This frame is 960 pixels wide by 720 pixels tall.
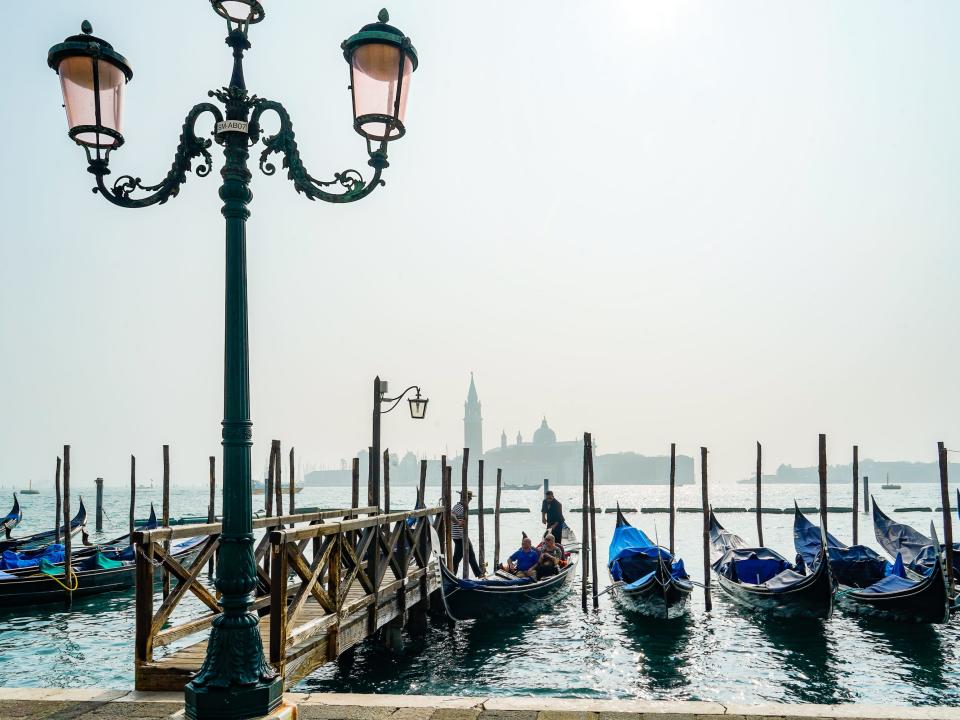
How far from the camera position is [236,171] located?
9.70 ft

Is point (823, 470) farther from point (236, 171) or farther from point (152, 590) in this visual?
point (236, 171)

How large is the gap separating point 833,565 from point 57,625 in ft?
38.5

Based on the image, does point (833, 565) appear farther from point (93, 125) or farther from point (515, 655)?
point (93, 125)

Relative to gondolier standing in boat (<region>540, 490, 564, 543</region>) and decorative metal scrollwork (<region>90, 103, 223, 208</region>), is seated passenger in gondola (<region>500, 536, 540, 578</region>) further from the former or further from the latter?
decorative metal scrollwork (<region>90, 103, 223, 208</region>)

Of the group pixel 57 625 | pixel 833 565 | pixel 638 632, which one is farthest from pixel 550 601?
pixel 57 625

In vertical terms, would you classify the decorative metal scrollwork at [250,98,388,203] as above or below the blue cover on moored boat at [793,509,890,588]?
above

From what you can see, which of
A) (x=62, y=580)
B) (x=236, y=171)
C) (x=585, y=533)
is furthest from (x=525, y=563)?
(x=236, y=171)

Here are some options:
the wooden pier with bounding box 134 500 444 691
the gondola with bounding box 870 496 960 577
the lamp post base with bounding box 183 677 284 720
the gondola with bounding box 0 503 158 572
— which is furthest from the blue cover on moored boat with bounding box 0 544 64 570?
the gondola with bounding box 870 496 960 577

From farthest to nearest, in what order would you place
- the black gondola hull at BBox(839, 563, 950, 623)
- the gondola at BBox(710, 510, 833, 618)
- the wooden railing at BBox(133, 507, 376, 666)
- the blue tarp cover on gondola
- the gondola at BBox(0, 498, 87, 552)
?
the gondola at BBox(0, 498, 87, 552), the blue tarp cover on gondola, the gondola at BBox(710, 510, 833, 618), the black gondola hull at BBox(839, 563, 950, 623), the wooden railing at BBox(133, 507, 376, 666)

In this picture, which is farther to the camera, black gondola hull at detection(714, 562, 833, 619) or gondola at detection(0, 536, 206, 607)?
gondola at detection(0, 536, 206, 607)

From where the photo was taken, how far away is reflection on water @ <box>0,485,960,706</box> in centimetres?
764

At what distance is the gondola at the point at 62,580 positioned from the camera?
1182cm

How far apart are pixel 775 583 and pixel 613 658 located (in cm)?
333

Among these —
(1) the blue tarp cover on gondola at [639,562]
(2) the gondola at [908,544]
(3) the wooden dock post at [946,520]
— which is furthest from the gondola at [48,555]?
(2) the gondola at [908,544]
